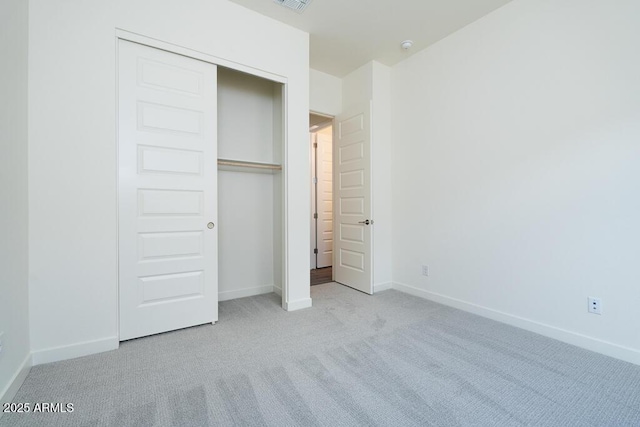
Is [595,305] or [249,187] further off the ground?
[249,187]

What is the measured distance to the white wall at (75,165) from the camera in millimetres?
1914

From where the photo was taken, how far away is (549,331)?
2375mm

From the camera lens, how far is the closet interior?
3336mm

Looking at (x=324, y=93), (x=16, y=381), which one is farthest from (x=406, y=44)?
(x=16, y=381)

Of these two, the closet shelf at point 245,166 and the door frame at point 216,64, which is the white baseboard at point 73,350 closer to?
the door frame at point 216,64

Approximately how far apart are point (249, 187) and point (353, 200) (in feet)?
4.69

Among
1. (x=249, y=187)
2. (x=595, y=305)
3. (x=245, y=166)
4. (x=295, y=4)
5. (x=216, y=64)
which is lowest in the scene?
(x=595, y=305)

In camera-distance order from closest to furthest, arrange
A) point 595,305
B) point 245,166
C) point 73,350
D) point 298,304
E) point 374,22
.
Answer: point 73,350, point 595,305, point 374,22, point 298,304, point 245,166

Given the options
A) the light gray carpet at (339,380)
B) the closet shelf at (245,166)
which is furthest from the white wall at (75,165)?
the closet shelf at (245,166)

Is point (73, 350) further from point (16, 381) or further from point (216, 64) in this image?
point (216, 64)

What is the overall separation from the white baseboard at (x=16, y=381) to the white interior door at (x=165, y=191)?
0.54 meters

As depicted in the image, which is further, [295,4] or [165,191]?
[295,4]

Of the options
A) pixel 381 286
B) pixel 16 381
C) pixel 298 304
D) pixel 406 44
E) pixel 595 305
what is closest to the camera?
pixel 16 381

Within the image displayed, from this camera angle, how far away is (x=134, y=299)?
2270mm
